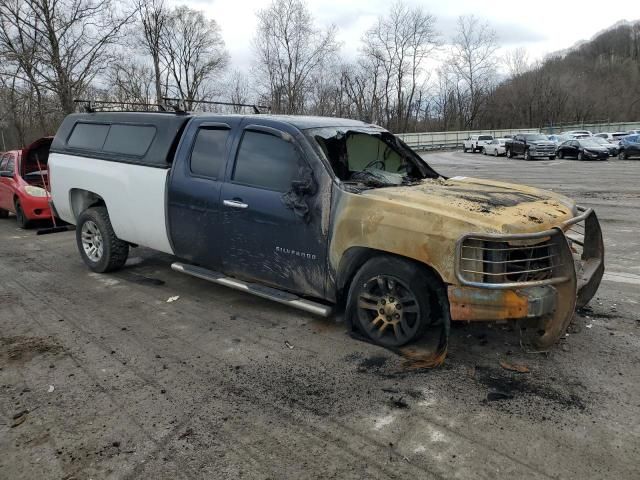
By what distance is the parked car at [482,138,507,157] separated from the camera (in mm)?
39344

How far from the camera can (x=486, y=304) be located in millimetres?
3518

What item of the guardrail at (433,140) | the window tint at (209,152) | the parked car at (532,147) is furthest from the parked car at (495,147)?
the window tint at (209,152)

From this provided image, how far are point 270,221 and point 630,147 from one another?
31.4 meters

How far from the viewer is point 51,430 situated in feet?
10.0

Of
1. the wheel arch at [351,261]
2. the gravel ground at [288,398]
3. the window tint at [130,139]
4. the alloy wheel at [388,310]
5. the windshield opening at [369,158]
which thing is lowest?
the gravel ground at [288,398]

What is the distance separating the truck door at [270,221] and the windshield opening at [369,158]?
12.9 inches

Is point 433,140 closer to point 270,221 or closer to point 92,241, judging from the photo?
point 92,241

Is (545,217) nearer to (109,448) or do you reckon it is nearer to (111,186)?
(109,448)

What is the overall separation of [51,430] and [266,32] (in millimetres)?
51289

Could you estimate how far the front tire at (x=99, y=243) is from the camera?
629 centimetres

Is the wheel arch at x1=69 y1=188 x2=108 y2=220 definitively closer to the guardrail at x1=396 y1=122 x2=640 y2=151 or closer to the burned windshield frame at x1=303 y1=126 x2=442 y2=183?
the burned windshield frame at x1=303 y1=126 x2=442 y2=183

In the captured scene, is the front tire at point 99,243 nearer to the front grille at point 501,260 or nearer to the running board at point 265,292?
the running board at point 265,292

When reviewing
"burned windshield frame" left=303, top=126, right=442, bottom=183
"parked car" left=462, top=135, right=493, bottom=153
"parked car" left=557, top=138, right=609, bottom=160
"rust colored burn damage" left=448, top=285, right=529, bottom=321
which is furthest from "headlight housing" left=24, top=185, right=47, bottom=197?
"parked car" left=462, top=135, right=493, bottom=153

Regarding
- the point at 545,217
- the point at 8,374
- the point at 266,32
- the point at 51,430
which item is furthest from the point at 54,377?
the point at 266,32
